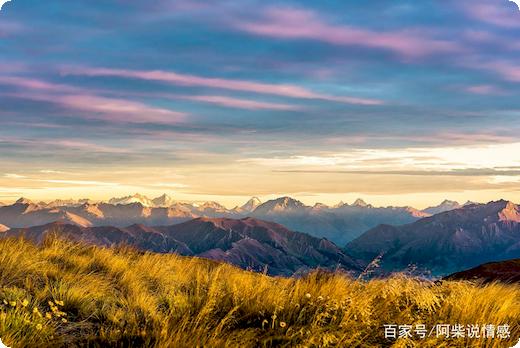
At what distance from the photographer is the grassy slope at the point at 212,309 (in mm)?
8203

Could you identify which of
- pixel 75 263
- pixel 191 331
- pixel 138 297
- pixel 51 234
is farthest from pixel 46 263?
pixel 191 331

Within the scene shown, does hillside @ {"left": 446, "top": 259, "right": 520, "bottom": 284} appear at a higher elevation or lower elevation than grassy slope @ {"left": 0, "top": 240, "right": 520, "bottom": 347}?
lower

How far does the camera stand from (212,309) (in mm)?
9250

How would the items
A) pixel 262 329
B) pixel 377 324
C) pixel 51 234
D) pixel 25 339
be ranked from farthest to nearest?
pixel 51 234, pixel 377 324, pixel 262 329, pixel 25 339

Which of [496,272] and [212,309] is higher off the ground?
[212,309]

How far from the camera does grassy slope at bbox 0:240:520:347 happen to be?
8.20 m

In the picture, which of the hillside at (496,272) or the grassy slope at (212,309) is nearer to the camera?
the grassy slope at (212,309)

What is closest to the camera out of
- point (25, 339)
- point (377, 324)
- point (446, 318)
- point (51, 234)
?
point (25, 339)

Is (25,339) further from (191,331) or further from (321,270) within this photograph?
(321,270)

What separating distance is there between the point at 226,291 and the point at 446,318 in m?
4.30

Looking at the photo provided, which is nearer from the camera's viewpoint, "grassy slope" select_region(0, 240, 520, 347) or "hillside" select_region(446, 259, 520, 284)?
"grassy slope" select_region(0, 240, 520, 347)

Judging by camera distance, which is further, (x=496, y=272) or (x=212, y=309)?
(x=496, y=272)

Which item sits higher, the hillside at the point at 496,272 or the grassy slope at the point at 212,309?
the grassy slope at the point at 212,309

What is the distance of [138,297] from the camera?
10422 millimetres
